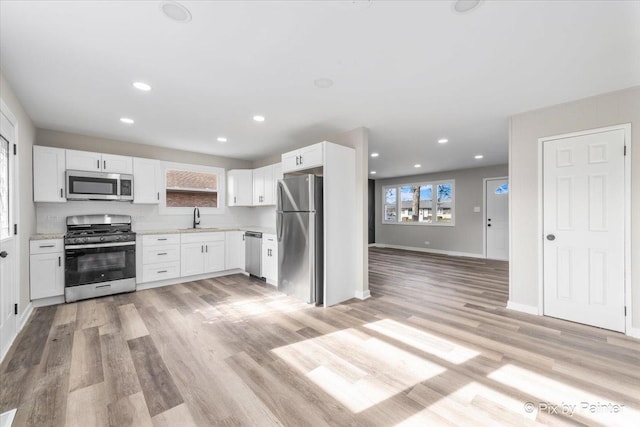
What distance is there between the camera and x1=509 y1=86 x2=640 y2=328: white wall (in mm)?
2785

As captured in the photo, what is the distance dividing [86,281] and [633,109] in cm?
670

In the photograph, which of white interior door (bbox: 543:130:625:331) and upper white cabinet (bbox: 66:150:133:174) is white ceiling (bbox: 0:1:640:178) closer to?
upper white cabinet (bbox: 66:150:133:174)

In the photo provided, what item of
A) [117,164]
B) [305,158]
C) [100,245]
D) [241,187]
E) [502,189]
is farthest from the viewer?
[502,189]

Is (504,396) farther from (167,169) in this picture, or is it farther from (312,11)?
(167,169)

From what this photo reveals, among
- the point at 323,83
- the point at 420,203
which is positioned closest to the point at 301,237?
the point at 323,83

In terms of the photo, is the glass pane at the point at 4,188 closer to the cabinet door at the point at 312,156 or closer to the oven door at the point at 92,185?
the oven door at the point at 92,185

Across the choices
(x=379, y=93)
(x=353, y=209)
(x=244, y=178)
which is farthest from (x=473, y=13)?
(x=244, y=178)

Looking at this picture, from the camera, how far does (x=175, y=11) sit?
1.67 m

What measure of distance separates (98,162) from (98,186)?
376 millimetres

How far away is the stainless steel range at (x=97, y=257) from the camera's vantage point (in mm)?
3705

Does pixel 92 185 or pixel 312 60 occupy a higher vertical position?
pixel 312 60

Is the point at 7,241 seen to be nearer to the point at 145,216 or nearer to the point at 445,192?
the point at 145,216

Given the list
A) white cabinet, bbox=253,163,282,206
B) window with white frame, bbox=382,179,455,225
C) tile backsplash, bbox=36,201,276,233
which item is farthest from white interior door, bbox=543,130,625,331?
window with white frame, bbox=382,179,455,225

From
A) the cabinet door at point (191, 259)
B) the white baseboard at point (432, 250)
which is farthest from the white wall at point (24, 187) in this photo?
the white baseboard at point (432, 250)
